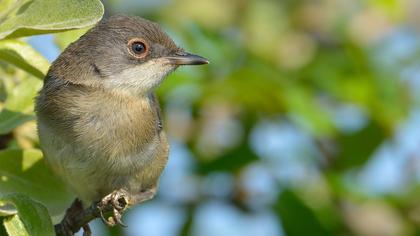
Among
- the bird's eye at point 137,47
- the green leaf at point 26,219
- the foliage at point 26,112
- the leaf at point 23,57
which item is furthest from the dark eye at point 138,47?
the green leaf at point 26,219

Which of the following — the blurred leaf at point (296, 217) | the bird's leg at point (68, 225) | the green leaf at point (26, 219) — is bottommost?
the bird's leg at point (68, 225)

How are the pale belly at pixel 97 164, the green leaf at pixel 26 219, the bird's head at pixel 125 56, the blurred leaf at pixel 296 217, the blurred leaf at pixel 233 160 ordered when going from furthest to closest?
the blurred leaf at pixel 233 160
the blurred leaf at pixel 296 217
the bird's head at pixel 125 56
the pale belly at pixel 97 164
the green leaf at pixel 26 219

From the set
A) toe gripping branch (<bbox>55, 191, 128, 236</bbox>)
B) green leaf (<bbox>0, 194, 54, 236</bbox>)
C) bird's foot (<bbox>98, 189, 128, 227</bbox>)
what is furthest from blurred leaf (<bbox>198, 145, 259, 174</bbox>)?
green leaf (<bbox>0, 194, 54, 236</bbox>)

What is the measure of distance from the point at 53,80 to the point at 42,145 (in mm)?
364

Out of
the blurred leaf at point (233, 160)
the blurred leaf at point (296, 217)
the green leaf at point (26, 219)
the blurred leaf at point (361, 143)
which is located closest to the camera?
the green leaf at point (26, 219)

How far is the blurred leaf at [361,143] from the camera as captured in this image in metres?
6.03

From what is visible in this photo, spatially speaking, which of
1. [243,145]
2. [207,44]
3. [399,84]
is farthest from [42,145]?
[399,84]

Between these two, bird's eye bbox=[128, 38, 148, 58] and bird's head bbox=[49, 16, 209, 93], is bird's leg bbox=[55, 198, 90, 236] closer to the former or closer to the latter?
bird's head bbox=[49, 16, 209, 93]

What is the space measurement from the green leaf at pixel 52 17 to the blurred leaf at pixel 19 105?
52 centimetres

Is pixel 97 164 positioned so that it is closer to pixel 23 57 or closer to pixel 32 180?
pixel 32 180

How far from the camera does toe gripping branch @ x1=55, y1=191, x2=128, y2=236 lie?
3.78 m

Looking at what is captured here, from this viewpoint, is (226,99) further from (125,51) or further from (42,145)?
(42,145)

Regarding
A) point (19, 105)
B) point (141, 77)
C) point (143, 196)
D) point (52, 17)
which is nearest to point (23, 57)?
point (19, 105)

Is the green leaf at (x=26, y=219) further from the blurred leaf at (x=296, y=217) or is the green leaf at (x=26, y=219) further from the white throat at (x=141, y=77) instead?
the blurred leaf at (x=296, y=217)
